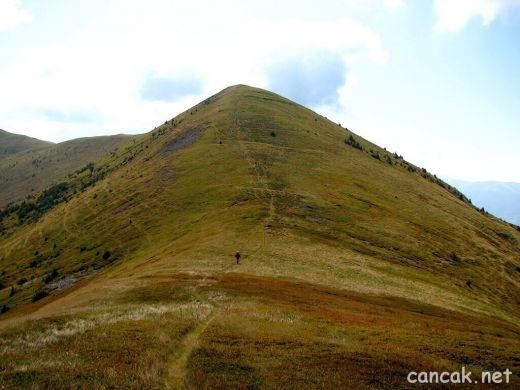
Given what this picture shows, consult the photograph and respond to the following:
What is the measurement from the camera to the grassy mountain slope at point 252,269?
21906 mm

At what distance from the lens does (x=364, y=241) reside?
72.1m

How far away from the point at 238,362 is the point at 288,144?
113 meters

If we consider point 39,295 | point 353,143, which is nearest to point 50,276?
point 39,295

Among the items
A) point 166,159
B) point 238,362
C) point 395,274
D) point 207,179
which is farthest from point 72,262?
point 238,362

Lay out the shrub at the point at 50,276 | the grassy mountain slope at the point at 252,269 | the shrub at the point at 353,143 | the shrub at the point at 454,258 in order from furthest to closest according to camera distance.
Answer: the shrub at the point at 353,143
the shrub at the point at 454,258
the shrub at the point at 50,276
the grassy mountain slope at the point at 252,269

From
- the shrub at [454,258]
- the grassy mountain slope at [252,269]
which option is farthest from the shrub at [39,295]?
the shrub at [454,258]

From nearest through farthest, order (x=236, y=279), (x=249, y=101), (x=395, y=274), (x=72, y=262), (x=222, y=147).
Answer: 1. (x=236, y=279)
2. (x=395, y=274)
3. (x=72, y=262)
4. (x=222, y=147)
5. (x=249, y=101)

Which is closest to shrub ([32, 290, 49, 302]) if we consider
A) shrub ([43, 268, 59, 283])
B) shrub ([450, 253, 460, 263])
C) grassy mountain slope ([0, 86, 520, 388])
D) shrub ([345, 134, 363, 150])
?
grassy mountain slope ([0, 86, 520, 388])

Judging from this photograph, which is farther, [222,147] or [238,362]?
[222,147]

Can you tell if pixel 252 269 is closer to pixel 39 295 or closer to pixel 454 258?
pixel 39 295

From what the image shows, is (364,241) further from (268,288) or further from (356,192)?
(268,288)

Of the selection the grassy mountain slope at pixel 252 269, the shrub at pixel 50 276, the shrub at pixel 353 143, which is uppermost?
the shrub at pixel 353 143

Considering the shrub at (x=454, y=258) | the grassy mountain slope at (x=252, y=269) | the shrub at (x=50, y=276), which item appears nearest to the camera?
the grassy mountain slope at (x=252, y=269)

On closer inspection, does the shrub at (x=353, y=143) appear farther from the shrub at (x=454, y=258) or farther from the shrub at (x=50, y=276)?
the shrub at (x=50, y=276)
